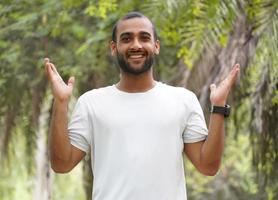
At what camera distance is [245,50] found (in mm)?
5980

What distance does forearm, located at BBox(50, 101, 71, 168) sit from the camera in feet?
9.04

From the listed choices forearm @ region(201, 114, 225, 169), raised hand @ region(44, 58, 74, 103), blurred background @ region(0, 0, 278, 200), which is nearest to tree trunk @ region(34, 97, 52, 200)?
blurred background @ region(0, 0, 278, 200)

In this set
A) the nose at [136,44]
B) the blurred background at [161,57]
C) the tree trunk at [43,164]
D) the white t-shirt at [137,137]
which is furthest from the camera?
the tree trunk at [43,164]

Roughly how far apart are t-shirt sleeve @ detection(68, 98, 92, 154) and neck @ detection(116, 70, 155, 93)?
0.54 ft

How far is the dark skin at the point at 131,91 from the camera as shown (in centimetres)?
277

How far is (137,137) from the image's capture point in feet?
9.01

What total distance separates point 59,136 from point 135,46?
0.41 metres

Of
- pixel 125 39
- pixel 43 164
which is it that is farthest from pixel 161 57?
pixel 125 39

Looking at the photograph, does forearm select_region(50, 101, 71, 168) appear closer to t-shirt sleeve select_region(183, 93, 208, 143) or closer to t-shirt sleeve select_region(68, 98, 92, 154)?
t-shirt sleeve select_region(68, 98, 92, 154)

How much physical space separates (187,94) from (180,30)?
259 cm

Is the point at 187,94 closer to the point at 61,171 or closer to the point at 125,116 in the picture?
the point at 125,116

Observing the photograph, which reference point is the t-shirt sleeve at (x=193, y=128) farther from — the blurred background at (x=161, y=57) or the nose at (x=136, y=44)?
the blurred background at (x=161, y=57)

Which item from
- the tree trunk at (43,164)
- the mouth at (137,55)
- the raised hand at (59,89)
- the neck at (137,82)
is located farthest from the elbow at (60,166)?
the tree trunk at (43,164)

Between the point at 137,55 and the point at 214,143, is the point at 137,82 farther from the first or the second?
the point at 214,143
